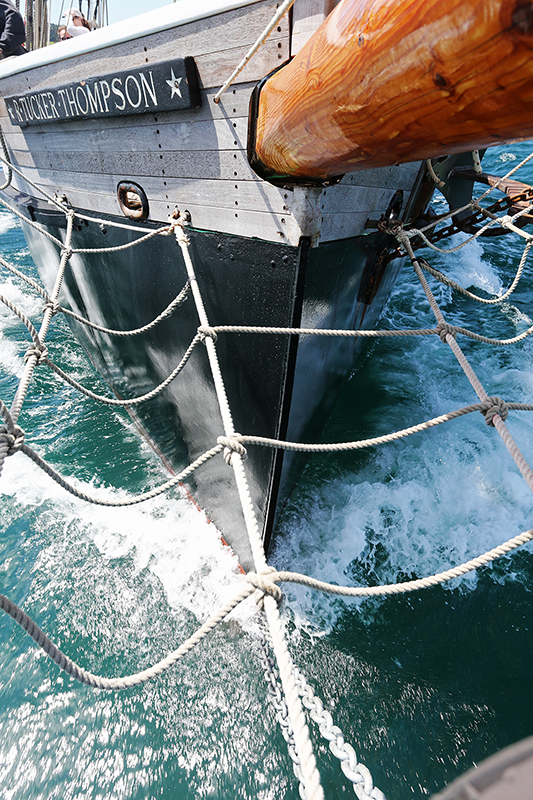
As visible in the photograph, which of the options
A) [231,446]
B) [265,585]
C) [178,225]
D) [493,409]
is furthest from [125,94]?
[265,585]

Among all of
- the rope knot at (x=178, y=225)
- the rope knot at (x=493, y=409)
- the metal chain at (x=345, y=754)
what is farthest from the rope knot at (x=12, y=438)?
the rope knot at (x=493, y=409)

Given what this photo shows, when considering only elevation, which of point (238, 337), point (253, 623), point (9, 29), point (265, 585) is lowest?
point (253, 623)

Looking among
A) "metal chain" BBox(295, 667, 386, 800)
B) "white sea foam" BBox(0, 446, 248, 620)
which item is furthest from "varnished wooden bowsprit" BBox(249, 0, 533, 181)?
"white sea foam" BBox(0, 446, 248, 620)

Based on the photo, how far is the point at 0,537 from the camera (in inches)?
143

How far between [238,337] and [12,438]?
5.00 ft

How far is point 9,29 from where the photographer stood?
462cm

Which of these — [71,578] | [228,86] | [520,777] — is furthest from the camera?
[71,578]

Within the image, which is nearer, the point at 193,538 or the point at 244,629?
the point at 244,629

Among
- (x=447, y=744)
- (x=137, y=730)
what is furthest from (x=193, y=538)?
(x=447, y=744)

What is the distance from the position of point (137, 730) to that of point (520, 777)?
3059mm

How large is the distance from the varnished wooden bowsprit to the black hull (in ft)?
2.40

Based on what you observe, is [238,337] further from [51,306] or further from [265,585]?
[265,585]

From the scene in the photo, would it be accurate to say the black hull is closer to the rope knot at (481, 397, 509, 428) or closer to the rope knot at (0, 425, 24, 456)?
the rope knot at (481, 397, 509, 428)

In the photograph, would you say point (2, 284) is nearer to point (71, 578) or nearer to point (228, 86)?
point (71, 578)
